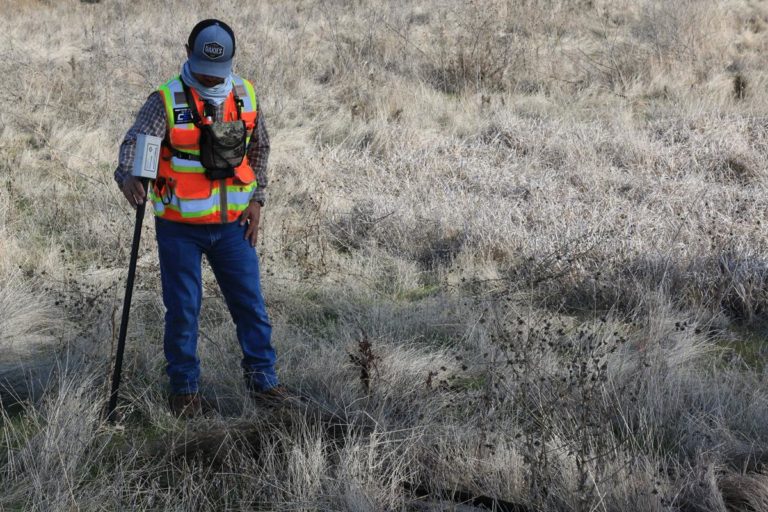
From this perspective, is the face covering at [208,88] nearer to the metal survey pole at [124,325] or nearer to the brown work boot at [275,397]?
the metal survey pole at [124,325]

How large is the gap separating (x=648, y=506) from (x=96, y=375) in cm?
250

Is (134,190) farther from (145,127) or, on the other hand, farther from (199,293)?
(199,293)

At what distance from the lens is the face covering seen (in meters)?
3.77

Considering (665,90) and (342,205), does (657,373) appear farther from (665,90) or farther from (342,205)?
(665,90)

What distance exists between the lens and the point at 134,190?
12.1ft

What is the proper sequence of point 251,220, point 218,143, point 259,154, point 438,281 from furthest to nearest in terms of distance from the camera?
1. point 438,281
2. point 259,154
3. point 251,220
4. point 218,143

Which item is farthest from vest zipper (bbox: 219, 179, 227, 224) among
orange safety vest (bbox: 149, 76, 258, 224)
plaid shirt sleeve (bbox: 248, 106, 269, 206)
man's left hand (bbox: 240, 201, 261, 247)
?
plaid shirt sleeve (bbox: 248, 106, 269, 206)

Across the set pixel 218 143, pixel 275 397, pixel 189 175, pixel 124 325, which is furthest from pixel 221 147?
pixel 275 397

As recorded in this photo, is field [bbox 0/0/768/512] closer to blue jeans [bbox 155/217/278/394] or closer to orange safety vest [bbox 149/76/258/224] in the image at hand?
blue jeans [bbox 155/217/278/394]

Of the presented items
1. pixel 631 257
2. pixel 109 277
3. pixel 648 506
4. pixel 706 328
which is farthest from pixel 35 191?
pixel 648 506

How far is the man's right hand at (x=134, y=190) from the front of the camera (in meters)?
3.69

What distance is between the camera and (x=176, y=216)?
381 centimetres

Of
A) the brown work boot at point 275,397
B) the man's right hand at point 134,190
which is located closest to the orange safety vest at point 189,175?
the man's right hand at point 134,190

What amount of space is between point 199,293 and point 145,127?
0.77m
